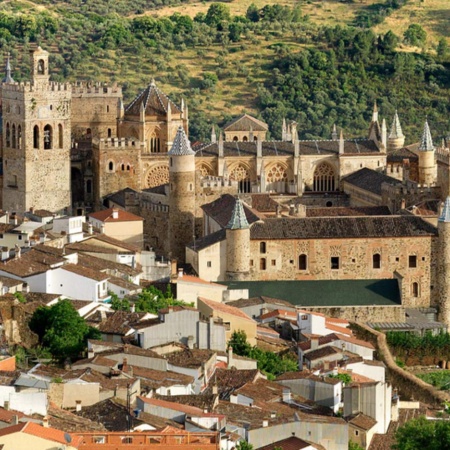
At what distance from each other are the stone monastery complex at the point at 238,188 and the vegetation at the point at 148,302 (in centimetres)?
464

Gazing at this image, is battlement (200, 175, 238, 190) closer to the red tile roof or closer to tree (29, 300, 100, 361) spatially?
Result: the red tile roof

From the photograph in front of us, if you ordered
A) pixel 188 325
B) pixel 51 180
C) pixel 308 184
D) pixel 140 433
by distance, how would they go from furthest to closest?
pixel 308 184 < pixel 51 180 < pixel 188 325 < pixel 140 433

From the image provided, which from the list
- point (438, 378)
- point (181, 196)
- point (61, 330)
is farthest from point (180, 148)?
point (61, 330)

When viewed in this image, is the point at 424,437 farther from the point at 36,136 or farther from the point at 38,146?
the point at 36,136

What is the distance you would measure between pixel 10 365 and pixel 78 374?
1870mm

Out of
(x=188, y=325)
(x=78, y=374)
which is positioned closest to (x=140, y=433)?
(x=78, y=374)

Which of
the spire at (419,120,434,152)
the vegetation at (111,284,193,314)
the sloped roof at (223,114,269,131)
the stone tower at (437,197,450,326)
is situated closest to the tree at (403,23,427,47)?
the sloped roof at (223,114,269,131)

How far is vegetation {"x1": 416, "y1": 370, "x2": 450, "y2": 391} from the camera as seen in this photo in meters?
59.2

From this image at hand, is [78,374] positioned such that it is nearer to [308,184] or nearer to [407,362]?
[407,362]

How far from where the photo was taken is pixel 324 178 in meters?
79.3

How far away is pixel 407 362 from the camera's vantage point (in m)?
62.8

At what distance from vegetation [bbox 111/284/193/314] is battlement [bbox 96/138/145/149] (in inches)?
556

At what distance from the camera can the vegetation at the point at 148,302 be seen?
58531mm

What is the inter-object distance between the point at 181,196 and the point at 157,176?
5.61 meters
